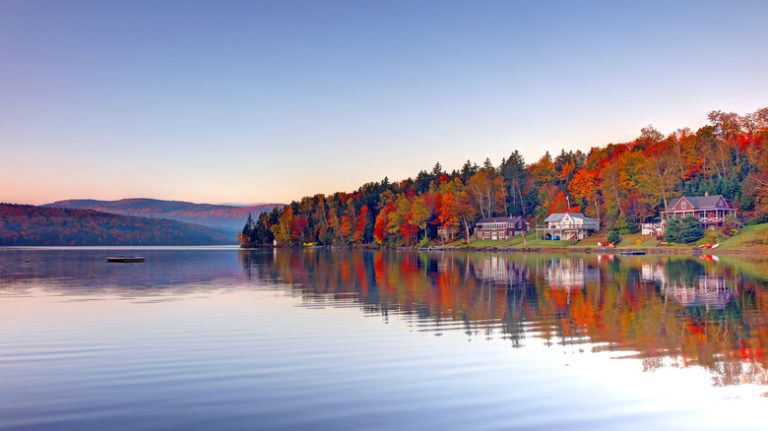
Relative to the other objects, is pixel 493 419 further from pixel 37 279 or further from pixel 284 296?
pixel 37 279

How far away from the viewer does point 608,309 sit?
3044 centimetres

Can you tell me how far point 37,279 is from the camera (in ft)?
187

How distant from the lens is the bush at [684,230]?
352ft

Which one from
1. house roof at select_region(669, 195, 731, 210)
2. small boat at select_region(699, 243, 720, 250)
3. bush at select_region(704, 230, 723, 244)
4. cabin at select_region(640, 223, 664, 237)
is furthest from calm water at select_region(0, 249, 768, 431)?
house roof at select_region(669, 195, 731, 210)

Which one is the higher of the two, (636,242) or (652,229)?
(652,229)

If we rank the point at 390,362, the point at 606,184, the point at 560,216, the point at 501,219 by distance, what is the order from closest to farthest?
the point at 390,362 → the point at 606,184 → the point at 560,216 → the point at 501,219

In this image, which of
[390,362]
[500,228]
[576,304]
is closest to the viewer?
[390,362]

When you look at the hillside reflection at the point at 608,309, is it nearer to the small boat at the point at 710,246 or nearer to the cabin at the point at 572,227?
the small boat at the point at 710,246

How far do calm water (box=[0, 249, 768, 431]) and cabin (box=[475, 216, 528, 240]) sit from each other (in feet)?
385

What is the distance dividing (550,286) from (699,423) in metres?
33.3

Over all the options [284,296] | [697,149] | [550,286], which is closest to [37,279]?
[284,296]

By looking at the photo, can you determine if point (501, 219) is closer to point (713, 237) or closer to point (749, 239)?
point (713, 237)

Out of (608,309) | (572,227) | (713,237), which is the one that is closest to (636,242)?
(713,237)

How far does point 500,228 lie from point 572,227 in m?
21.8
